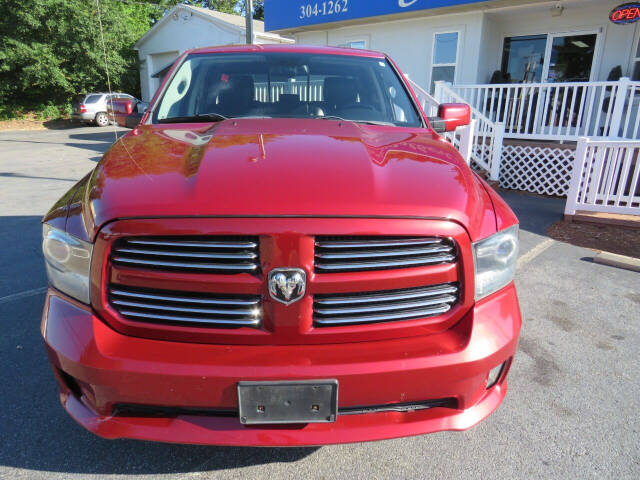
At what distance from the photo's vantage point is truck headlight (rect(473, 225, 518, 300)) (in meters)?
1.72

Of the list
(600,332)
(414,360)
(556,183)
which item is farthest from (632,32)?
(414,360)

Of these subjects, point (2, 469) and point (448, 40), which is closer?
point (2, 469)

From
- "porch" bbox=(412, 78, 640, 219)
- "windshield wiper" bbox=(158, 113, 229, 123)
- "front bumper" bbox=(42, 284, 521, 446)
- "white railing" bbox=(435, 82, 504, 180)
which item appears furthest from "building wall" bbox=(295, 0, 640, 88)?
"front bumper" bbox=(42, 284, 521, 446)

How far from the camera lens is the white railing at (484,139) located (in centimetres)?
847

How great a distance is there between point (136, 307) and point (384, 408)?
3.29 feet

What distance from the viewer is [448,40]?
1153cm

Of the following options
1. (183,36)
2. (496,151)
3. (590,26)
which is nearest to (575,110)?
(590,26)

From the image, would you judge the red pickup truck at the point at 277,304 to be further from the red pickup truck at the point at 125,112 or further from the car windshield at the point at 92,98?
the car windshield at the point at 92,98

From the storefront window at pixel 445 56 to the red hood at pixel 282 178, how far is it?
1065 cm

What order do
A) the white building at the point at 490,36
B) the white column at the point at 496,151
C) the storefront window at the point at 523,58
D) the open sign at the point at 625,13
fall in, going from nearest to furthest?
the white column at the point at 496,151
the open sign at the point at 625,13
the white building at the point at 490,36
the storefront window at the point at 523,58

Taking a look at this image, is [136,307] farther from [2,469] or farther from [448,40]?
[448,40]

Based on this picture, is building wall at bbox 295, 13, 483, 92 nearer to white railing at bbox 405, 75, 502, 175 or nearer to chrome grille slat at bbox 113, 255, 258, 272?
white railing at bbox 405, 75, 502, 175

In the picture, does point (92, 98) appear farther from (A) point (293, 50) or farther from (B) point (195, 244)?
(B) point (195, 244)

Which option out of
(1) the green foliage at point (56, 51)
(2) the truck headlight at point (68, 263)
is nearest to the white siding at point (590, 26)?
(2) the truck headlight at point (68, 263)
